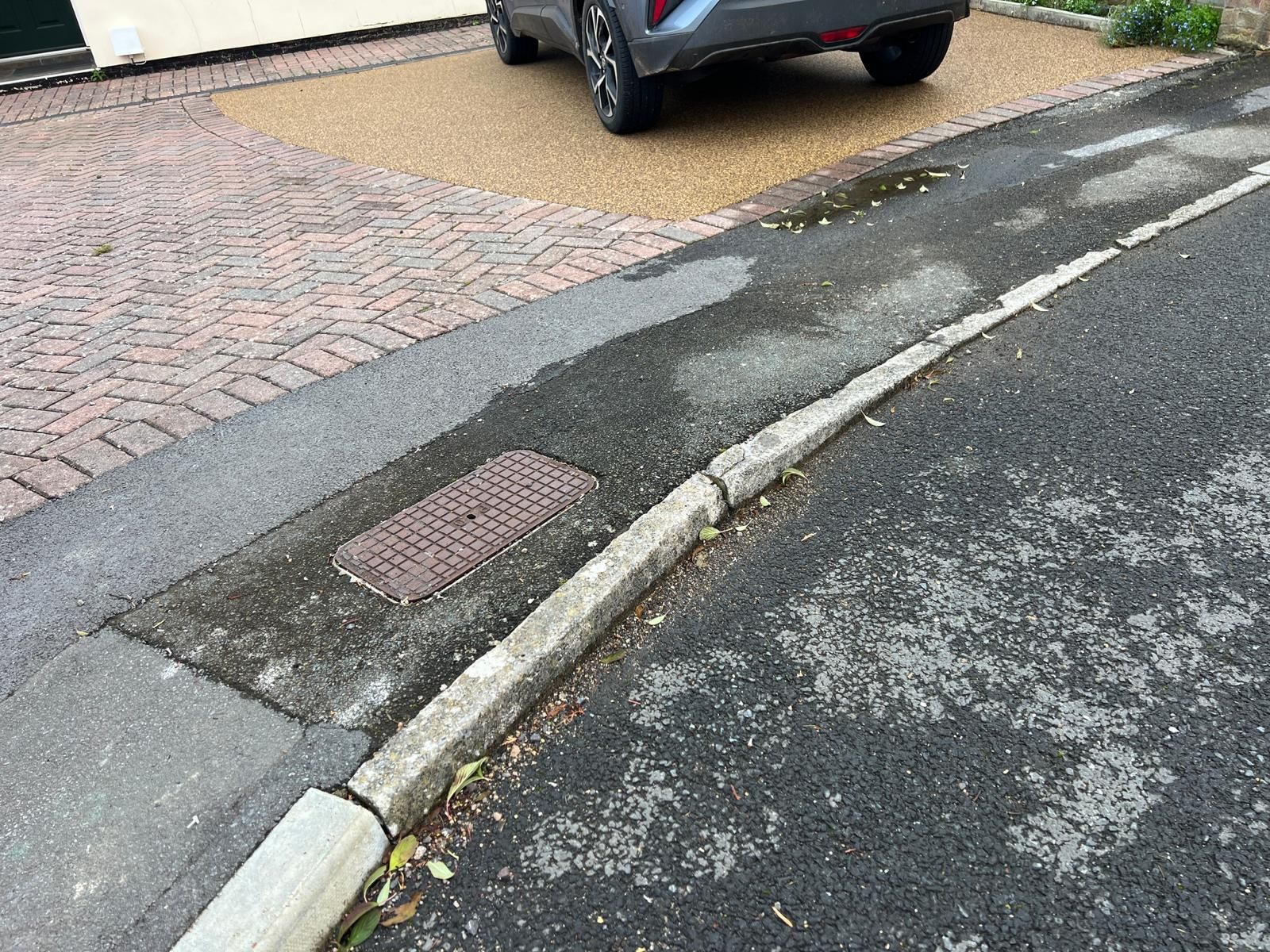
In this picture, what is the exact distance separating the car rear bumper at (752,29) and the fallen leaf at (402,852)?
208 inches

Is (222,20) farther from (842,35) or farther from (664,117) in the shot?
(842,35)

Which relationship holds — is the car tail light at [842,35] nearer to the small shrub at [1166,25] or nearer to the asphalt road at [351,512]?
the asphalt road at [351,512]

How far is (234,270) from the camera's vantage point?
5.59 m

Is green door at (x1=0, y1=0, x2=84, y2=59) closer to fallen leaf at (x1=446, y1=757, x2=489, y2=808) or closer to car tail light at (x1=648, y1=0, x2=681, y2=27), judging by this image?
car tail light at (x1=648, y1=0, x2=681, y2=27)

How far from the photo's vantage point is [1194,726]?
2.33 m

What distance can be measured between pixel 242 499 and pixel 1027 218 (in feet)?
14.0

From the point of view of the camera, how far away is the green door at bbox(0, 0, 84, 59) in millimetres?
11164

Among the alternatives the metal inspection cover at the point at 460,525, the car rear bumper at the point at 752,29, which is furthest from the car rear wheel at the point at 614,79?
the metal inspection cover at the point at 460,525

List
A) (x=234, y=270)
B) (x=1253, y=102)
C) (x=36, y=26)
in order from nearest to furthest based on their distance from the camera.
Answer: (x=234, y=270)
(x=1253, y=102)
(x=36, y=26)

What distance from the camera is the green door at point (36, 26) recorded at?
36.6 ft

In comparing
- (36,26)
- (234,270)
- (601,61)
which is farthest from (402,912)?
(36,26)

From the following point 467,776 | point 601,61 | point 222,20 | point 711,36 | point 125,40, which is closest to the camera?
point 467,776

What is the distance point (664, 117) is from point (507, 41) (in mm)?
3489

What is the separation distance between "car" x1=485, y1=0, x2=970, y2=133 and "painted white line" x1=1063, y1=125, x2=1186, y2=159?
4.56 feet
